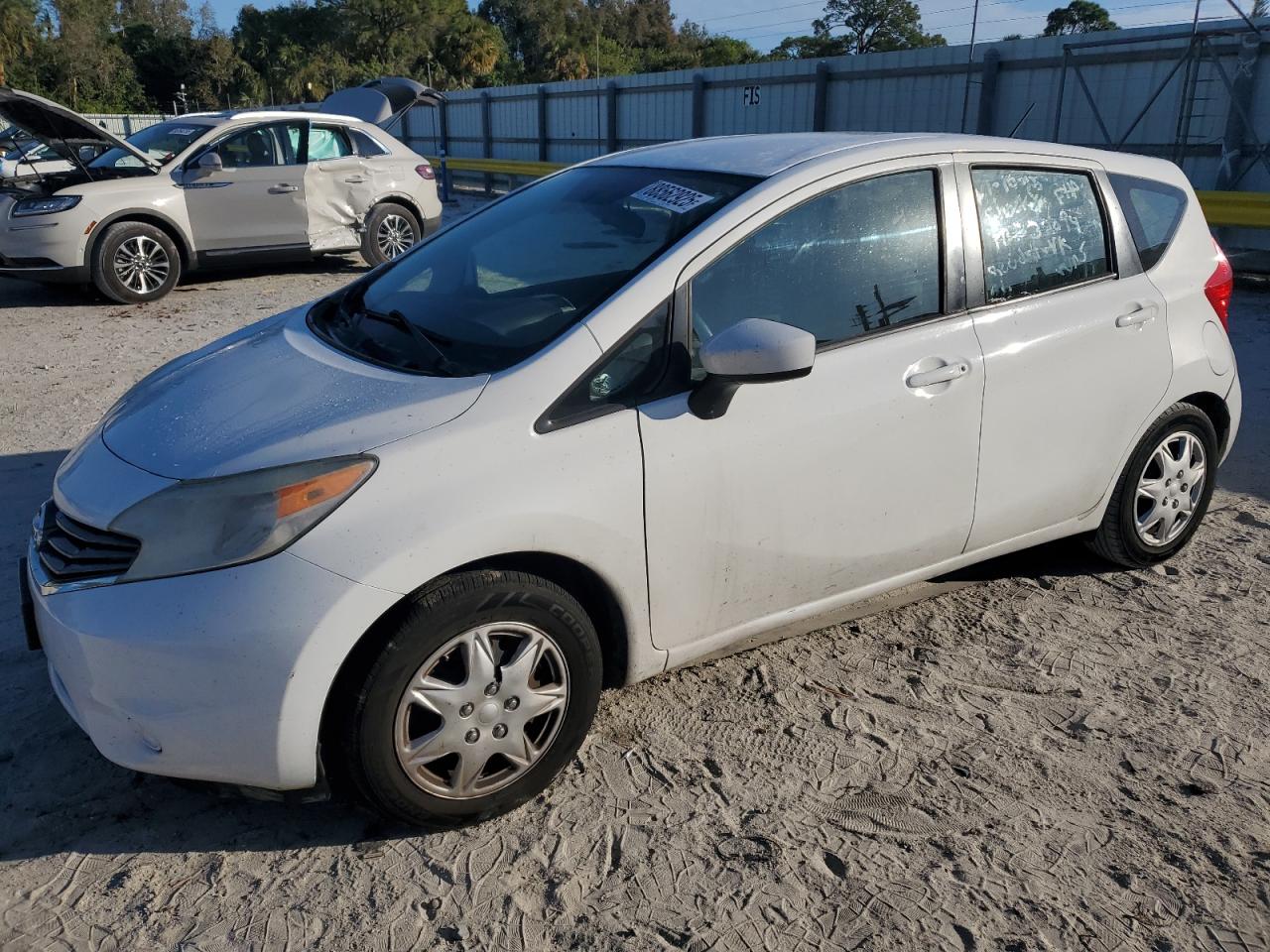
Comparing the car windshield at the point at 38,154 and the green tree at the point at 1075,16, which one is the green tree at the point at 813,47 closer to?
the green tree at the point at 1075,16

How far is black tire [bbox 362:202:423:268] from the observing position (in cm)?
1103

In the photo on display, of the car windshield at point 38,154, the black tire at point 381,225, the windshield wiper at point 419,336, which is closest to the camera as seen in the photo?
the windshield wiper at point 419,336

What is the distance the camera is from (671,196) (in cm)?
323

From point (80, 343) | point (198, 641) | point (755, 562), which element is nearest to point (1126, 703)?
point (755, 562)

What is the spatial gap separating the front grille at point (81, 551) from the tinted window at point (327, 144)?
8.54m

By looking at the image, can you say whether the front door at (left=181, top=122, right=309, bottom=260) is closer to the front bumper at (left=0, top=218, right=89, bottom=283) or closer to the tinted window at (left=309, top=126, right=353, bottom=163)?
the tinted window at (left=309, top=126, right=353, bottom=163)

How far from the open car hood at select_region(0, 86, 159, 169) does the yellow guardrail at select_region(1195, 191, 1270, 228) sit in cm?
1033

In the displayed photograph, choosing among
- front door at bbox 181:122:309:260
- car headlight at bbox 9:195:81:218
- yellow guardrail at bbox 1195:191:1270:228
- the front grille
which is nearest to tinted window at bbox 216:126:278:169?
front door at bbox 181:122:309:260

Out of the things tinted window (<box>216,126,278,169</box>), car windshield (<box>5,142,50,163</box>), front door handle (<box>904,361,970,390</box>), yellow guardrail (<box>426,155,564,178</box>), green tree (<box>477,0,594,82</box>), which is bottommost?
yellow guardrail (<box>426,155,564,178</box>)

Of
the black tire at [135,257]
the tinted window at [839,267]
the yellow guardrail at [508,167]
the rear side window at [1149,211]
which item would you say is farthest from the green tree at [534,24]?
the tinted window at [839,267]

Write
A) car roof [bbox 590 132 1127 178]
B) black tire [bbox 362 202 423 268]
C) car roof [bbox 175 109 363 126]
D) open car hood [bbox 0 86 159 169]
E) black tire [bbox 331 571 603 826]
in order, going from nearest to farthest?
black tire [bbox 331 571 603 826]
car roof [bbox 590 132 1127 178]
open car hood [bbox 0 86 159 169]
car roof [bbox 175 109 363 126]
black tire [bbox 362 202 423 268]

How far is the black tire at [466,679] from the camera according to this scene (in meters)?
2.47

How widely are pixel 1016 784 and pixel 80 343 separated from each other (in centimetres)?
772

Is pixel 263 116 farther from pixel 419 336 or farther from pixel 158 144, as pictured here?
pixel 419 336
